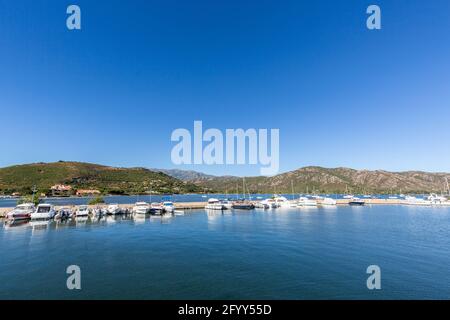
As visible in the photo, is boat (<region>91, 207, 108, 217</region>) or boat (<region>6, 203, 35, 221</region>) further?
boat (<region>91, 207, 108, 217</region>)

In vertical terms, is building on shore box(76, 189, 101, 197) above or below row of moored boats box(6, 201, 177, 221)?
below

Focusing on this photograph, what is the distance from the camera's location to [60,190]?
517ft

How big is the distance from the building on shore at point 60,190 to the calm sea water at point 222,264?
129884 mm

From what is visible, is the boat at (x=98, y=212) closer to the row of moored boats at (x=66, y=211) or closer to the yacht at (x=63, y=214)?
the row of moored boats at (x=66, y=211)

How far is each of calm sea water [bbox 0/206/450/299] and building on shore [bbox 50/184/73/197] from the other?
426ft

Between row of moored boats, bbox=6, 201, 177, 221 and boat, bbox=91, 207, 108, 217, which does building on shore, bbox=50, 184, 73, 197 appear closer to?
row of moored boats, bbox=6, 201, 177, 221

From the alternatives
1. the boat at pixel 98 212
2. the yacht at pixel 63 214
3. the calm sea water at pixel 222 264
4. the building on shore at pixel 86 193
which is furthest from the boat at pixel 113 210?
the building on shore at pixel 86 193

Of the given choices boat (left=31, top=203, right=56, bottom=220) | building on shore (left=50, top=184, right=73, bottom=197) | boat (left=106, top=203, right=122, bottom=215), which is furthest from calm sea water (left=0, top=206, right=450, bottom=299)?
building on shore (left=50, top=184, right=73, bottom=197)

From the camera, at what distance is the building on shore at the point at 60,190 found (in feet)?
492

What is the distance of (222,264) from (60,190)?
17177 cm

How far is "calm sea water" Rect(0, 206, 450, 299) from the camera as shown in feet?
56.6

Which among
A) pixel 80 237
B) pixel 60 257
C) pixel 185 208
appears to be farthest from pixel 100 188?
pixel 60 257
